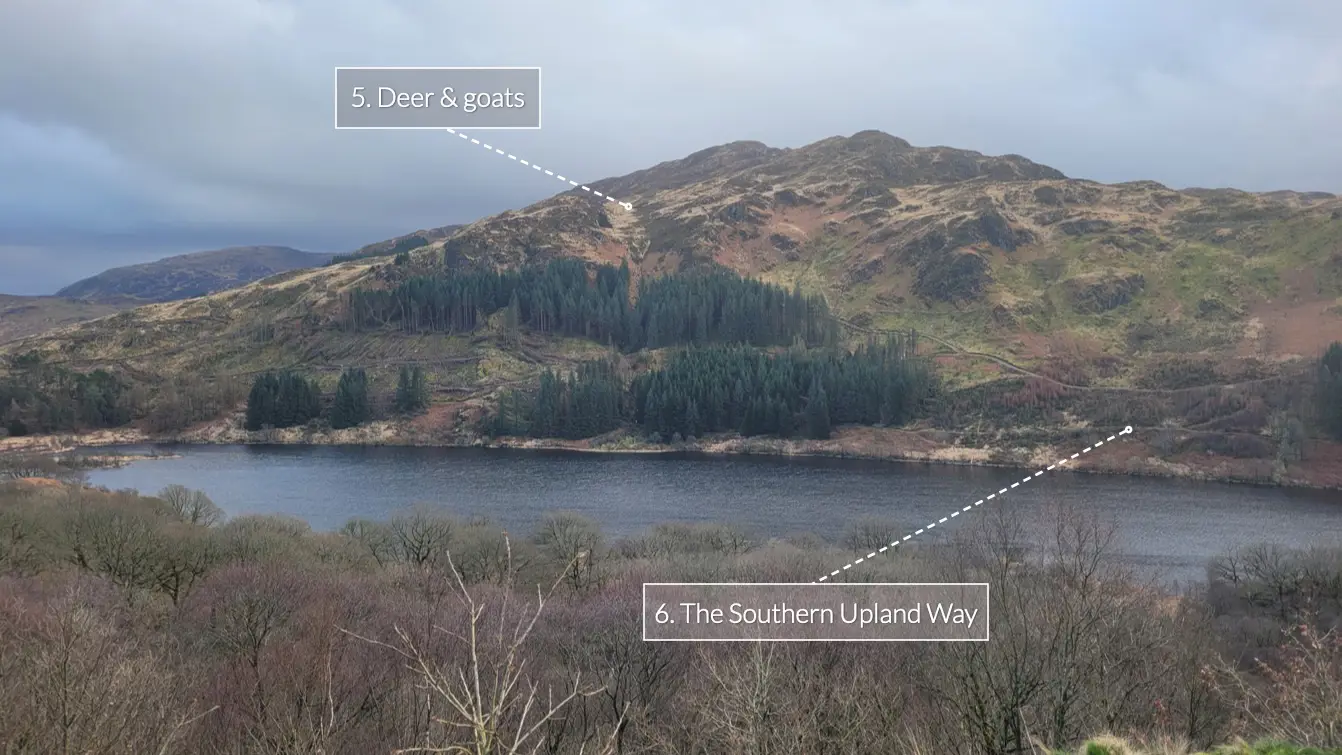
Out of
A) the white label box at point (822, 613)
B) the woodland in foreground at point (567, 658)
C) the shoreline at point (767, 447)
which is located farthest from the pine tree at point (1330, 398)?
the white label box at point (822, 613)

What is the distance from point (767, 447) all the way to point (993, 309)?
6028cm

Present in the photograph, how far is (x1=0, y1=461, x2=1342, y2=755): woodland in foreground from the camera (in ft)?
42.9

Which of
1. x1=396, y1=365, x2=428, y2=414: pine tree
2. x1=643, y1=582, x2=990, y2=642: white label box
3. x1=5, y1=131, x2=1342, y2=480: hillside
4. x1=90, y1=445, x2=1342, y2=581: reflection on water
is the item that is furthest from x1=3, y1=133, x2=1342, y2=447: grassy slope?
x1=643, y1=582, x2=990, y2=642: white label box

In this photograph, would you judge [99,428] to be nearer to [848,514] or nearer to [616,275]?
[616,275]

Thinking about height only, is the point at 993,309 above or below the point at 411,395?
above

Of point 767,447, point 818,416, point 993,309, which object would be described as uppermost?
point 993,309

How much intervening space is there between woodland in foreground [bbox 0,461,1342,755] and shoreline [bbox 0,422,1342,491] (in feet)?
153

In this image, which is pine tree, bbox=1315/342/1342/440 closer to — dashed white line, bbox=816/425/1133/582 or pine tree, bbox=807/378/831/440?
dashed white line, bbox=816/425/1133/582

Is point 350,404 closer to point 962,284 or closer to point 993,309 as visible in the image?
point 993,309

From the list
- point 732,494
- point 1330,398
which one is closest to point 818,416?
point 732,494

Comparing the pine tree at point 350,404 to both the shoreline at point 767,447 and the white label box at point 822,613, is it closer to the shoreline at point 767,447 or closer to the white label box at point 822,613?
the shoreline at point 767,447

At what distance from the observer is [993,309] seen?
469ft

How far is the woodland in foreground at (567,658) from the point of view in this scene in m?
13.1

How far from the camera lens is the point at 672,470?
300 feet
